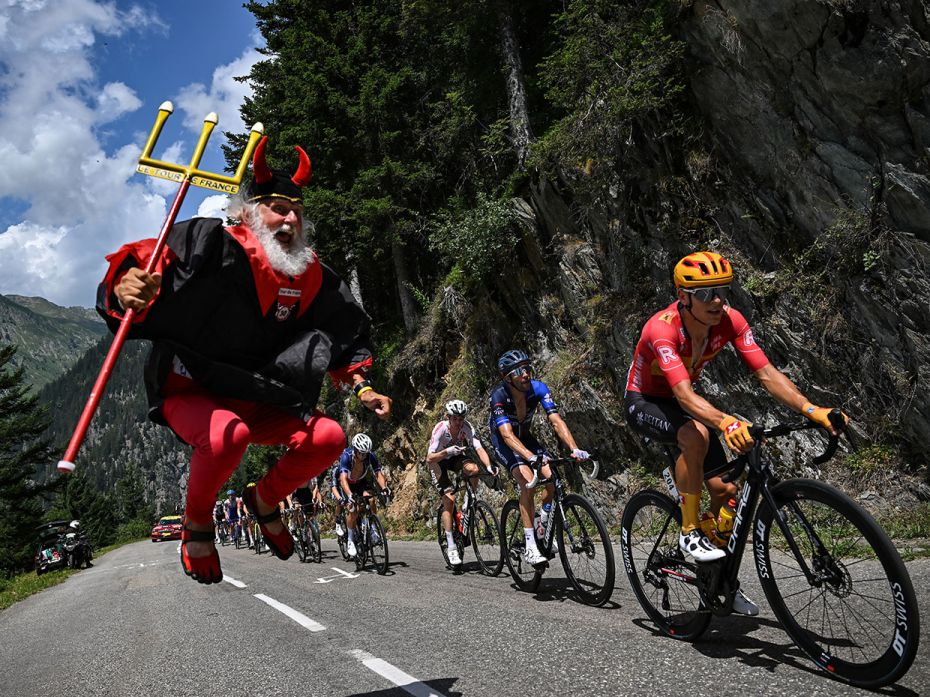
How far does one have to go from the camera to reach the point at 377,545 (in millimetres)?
10414

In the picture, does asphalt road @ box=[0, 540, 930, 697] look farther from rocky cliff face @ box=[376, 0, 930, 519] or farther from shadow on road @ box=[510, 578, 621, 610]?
rocky cliff face @ box=[376, 0, 930, 519]

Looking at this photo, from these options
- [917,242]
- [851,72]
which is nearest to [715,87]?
[851,72]

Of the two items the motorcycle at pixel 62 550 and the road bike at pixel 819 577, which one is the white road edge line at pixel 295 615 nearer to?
the road bike at pixel 819 577

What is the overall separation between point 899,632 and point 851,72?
808cm

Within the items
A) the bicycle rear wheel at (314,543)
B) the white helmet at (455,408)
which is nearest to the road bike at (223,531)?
the bicycle rear wheel at (314,543)

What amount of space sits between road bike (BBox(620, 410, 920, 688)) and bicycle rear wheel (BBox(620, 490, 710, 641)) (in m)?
0.02

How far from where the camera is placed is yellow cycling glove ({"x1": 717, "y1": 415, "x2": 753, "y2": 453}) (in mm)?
3523

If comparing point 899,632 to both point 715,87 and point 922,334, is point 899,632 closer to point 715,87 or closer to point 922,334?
point 922,334

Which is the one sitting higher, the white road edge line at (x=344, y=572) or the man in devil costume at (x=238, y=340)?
the man in devil costume at (x=238, y=340)

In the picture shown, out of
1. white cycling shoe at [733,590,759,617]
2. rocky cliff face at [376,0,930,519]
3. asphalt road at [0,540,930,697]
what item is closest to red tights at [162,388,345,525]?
asphalt road at [0,540,930,697]

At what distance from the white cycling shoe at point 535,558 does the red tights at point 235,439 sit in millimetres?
3538

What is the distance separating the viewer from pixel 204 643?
19.6 feet

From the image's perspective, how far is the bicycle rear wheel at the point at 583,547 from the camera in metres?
5.96

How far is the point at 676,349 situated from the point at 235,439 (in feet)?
9.56
